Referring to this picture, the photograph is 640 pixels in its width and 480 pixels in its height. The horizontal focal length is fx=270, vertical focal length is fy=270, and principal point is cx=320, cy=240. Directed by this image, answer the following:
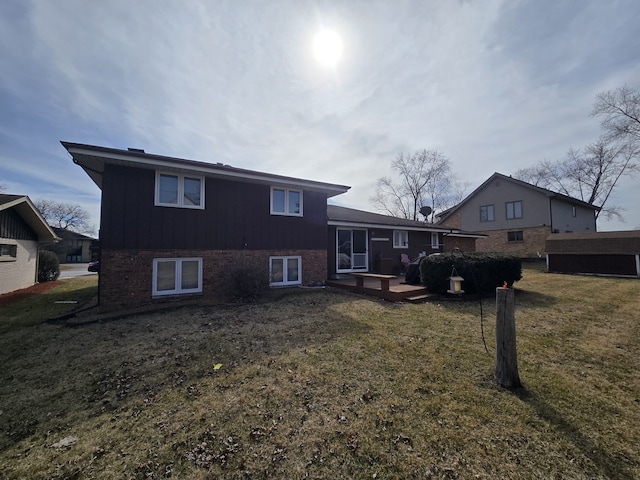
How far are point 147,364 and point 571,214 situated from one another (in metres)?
35.6

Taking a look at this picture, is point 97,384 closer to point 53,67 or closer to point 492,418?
point 492,418

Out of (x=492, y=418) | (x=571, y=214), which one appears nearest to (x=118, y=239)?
(x=492, y=418)

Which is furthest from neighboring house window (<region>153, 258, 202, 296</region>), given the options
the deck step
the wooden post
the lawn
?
the wooden post

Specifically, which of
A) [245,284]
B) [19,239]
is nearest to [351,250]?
[245,284]

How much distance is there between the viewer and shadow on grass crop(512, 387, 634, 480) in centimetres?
232

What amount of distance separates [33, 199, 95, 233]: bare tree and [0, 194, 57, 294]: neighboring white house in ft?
132

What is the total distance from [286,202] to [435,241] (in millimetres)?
11560

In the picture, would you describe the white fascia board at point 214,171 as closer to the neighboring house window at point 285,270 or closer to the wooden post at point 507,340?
the neighboring house window at point 285,270

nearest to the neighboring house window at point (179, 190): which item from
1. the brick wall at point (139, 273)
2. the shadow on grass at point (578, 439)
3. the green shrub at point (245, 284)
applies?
the brick wall at point (139, 273)

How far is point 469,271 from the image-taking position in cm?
902

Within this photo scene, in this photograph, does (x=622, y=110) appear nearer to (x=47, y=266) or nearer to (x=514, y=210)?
(x=514, y=210)

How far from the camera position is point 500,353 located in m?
3.71

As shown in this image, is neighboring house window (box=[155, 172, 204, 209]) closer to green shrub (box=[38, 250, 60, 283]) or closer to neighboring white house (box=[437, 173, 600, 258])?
green shrub (box=[38, 250, 60, 283])

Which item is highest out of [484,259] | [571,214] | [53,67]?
[53,67]
